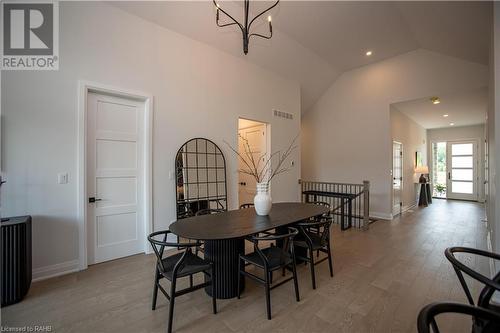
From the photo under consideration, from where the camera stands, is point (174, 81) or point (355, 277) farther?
point (174, 81)

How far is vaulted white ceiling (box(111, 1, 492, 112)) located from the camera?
325 cm

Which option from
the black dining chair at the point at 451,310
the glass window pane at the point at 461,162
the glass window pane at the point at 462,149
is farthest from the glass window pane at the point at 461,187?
the black dining chair at the point at 451,310

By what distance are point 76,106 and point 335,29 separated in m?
4.38

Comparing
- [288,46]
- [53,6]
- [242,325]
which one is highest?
[288,46]

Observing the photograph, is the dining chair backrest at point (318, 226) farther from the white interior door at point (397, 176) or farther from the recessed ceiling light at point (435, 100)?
the recessed ceiling light at point (435, 100)

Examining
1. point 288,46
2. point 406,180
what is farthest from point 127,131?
point 406,180

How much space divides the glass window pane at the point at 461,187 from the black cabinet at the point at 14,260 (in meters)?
11.9

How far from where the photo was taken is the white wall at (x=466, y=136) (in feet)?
25.8

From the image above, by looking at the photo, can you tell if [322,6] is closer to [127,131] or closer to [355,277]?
[127,131]

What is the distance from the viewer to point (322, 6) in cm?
355

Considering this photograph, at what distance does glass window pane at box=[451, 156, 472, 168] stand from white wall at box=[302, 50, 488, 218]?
5334 mm

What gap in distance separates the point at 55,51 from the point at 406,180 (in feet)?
27.6

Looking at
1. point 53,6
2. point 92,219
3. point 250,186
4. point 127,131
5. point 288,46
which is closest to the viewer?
point 53,6

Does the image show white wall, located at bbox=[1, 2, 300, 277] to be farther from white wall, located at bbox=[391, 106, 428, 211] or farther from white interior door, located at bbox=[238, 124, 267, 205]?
white wall, located at bbox=[391, 106, 428, 211]
